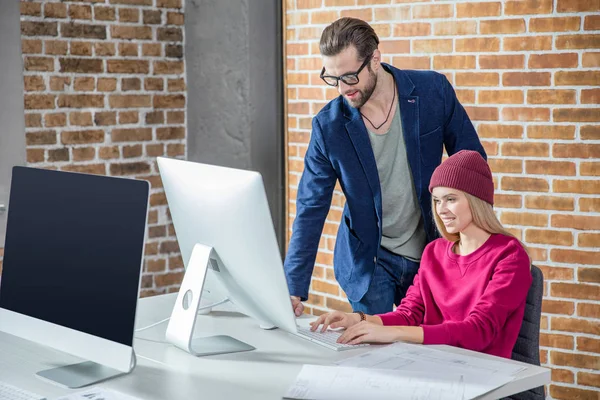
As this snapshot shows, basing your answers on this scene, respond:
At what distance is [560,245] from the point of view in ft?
10.6

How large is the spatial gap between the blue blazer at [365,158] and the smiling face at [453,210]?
1.11 feet

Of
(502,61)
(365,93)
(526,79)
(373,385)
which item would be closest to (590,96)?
(526,79)

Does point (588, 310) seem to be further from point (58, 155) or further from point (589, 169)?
point (58, 155)

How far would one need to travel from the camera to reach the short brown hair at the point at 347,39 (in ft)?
8.36

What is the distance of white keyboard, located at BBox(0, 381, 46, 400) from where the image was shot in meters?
1.74

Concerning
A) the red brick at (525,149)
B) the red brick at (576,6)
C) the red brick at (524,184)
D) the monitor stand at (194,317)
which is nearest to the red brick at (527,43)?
the red brick at (576,6)

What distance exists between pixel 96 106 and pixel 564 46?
7.11ft

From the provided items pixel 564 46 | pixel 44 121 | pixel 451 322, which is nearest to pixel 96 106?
pixel 44 121

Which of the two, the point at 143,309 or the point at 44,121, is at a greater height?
the point at 44,121

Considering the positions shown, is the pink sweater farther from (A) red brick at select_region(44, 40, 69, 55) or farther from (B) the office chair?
(A) red brick at select_region(44, 40, 69, 55)

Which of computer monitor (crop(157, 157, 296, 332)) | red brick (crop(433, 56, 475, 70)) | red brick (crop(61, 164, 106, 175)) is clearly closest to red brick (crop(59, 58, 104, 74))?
red brick (crop(61, 164, 106, 175))

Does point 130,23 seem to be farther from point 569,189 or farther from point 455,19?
point 569,189

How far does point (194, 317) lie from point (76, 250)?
352 millimetres

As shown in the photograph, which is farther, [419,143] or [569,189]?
[569,189]
